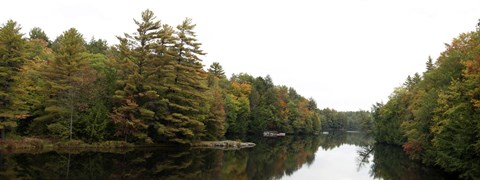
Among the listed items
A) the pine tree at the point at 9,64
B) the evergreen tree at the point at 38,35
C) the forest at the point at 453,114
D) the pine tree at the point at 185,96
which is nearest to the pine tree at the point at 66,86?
the pine tree at the point at 9,64

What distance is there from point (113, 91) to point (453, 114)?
32673 millimetres

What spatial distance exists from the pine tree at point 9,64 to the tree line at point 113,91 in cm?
7

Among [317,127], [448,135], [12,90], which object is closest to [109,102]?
[12,90]

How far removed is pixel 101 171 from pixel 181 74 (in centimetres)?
2395

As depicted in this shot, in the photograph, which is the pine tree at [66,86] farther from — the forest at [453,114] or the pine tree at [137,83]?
the forest at [453,114]

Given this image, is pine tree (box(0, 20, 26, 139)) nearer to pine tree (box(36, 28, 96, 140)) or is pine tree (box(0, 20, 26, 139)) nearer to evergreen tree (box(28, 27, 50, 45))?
pine tree (box(36, 28, 96, 140))

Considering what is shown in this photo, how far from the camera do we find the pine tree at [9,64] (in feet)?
109

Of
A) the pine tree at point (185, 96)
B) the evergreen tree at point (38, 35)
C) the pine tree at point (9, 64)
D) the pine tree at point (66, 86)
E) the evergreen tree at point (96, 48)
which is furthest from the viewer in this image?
the evergreen tree at point (38, 35)

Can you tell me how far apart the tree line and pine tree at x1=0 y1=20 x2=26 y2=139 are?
73mm

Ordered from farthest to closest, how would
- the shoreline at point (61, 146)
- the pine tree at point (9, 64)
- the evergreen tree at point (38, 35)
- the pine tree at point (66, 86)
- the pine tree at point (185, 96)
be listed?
the evergreen tree at point (38, 35) → the pine tree at point (185, 96) → the pine tree at point (66, 86) → the pine tree at point (9, 64) → the shoreline at point (61, 146)

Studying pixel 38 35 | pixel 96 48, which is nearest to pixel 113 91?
pixel 96 48

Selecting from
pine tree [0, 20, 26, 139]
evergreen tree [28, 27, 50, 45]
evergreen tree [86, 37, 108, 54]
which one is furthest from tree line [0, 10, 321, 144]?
evergreen tree [28, 27, 50, 45]

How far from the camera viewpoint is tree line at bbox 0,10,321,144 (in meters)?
35.1

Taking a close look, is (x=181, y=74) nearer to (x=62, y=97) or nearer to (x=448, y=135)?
(x=62, y=97)
